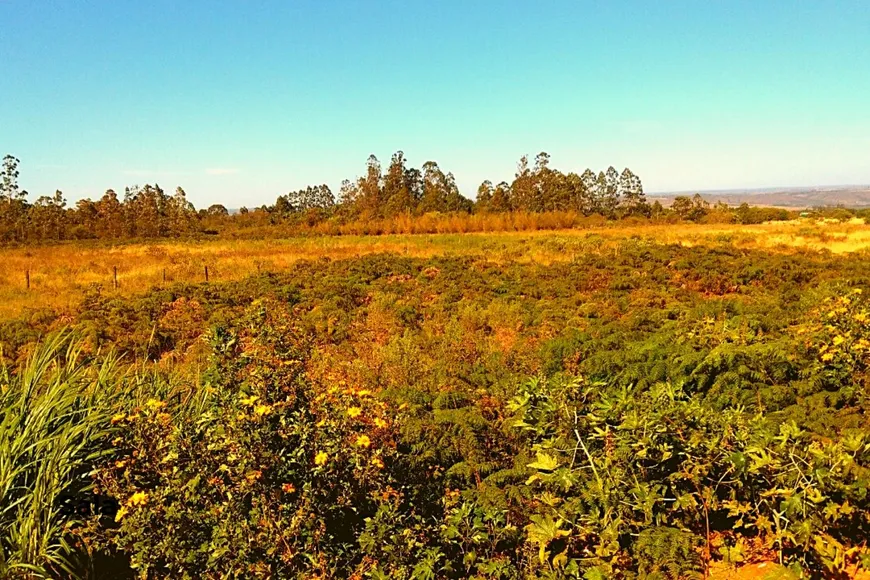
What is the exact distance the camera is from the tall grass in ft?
8.18

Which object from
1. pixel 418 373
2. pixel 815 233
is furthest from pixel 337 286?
pixel 815 233

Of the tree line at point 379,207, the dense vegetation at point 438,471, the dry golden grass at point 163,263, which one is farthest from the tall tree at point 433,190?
the dense vegetation at point 438,471

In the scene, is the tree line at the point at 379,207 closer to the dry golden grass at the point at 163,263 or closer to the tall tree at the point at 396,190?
the tall tree at the point at 396,190

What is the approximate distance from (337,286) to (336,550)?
10424 mm

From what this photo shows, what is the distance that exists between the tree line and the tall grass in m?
41.4

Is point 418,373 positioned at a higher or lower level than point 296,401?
lower

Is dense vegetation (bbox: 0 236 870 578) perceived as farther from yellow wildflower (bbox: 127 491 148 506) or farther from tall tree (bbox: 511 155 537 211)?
tall tree (bbox: 511 155 537 211)

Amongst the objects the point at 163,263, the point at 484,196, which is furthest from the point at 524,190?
the point at 163,263

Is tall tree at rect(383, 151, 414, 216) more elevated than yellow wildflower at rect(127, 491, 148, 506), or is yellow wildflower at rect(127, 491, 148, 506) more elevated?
tall tree at rect(383, 151, 414, 216)

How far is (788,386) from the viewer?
176 inches

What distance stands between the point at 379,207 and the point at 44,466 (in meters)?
53.4

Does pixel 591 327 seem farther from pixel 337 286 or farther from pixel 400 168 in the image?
pixel 400 168

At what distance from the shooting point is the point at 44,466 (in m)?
2.81

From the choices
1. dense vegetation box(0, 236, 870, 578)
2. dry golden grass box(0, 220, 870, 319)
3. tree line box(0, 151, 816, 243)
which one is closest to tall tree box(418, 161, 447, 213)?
tree line box(0, 151, 816, 243)
